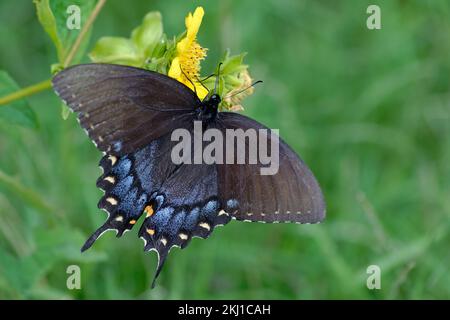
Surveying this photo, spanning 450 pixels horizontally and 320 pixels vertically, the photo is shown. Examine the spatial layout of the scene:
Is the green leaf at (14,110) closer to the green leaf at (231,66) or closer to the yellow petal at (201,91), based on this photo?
the yellow petal at (201,91)

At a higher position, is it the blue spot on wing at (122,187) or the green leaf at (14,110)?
the green leaf at (14,110)

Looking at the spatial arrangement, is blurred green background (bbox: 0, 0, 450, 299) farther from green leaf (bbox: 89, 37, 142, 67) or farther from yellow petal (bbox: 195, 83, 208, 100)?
yellow petal (bbox: 195, 83, 208, 100)

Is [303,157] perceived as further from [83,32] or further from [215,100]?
[83,32]

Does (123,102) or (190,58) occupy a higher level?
(190,58)

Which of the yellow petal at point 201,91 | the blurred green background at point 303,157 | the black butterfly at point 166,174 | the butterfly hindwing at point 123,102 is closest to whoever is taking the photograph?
the butterfly hindwing at point 123,102

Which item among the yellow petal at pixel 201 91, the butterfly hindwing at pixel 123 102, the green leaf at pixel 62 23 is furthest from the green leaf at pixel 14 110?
the yellow petal at pixel 201 91

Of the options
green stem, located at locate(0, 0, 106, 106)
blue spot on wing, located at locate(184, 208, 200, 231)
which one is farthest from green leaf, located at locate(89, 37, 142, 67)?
blue spot on wing, located at locate(184, 208, 200, 231)

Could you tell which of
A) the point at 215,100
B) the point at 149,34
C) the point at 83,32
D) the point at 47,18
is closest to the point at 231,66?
the point at 215,100
